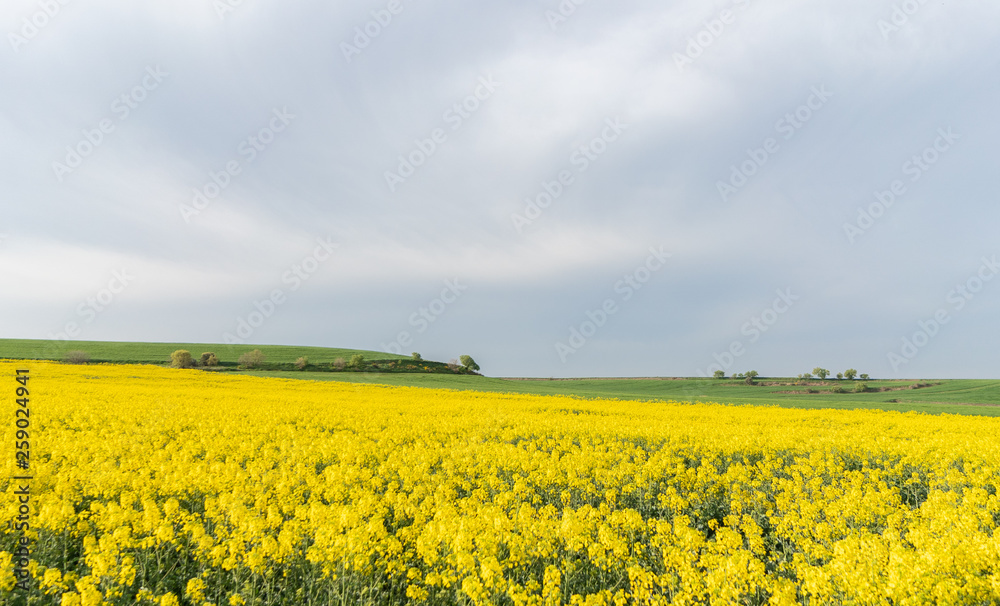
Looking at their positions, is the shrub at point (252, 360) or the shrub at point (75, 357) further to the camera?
the shrub at point (252, 360)

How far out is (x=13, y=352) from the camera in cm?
6875

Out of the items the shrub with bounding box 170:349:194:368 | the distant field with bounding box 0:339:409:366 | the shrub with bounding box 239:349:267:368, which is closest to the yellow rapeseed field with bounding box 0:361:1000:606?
the shrub with bounding box 239:349:267:368

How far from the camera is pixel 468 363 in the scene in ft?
288

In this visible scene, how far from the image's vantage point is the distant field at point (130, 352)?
6581 centimetres

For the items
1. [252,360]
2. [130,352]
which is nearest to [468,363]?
[252,360]

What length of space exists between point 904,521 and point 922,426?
1503 centimetres

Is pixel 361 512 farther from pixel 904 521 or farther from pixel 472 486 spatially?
pixel 904 521

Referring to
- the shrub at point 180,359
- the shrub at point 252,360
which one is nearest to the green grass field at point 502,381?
the shrub at point 252,360

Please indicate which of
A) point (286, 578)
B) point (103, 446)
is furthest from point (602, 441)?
point (103, 446)

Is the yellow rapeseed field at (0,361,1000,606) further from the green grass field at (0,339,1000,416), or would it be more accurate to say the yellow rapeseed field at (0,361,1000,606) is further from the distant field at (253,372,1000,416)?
the green grass field at (0,339,1000,416)

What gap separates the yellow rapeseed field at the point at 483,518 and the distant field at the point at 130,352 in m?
65.9

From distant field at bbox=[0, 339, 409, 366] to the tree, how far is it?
1902 centimetres

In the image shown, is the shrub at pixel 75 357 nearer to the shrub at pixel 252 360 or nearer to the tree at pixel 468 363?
the shrub at pixel 252 360

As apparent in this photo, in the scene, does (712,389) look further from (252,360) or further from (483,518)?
(252,360)
